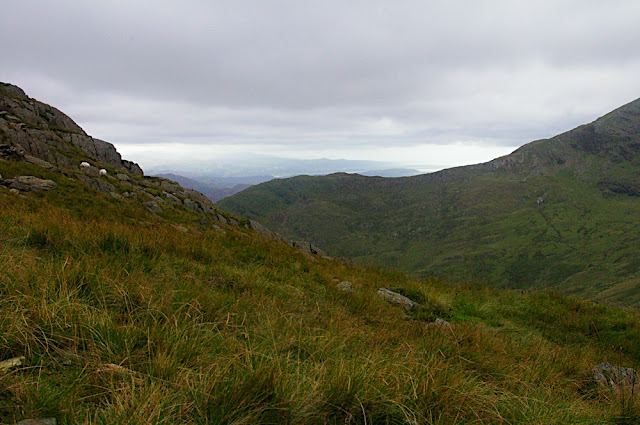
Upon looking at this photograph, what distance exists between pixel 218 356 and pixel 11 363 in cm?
147

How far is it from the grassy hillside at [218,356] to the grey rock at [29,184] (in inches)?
463

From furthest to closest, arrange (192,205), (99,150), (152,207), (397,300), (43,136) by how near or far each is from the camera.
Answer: (99,150) → (43,136) → (192,205) → (152,207) → (397,300)

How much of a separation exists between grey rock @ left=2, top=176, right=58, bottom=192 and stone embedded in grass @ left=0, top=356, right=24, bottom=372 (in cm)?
1741

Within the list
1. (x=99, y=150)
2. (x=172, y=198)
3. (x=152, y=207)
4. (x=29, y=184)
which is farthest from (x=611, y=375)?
(x=99, y=150)

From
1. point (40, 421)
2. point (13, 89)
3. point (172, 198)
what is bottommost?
point (40, 421)

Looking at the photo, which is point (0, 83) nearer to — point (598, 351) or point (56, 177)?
point (56, 177)

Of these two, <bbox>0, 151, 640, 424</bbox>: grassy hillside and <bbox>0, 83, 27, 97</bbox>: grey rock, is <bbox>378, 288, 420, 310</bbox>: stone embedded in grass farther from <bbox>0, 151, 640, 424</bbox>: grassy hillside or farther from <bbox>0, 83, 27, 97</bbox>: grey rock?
<bbox>0, 83, 27, 97</bbox>: grey rock

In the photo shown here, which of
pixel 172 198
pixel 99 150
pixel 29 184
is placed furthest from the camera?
pixel 99 150

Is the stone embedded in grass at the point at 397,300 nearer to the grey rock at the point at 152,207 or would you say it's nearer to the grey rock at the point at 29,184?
the grey rock at the point at 29,184

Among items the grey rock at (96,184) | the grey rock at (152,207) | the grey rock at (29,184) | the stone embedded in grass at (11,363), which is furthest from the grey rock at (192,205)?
the stone embedded in grass at (11,363)

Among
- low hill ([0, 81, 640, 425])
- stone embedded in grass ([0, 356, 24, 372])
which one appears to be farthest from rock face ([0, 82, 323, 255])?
stone embedded in grass ([0, 356, 24, 372])

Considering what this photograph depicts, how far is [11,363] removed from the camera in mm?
2305

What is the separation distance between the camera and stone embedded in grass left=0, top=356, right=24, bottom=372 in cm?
224

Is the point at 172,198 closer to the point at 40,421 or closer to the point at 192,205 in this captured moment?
the point at 192,205
